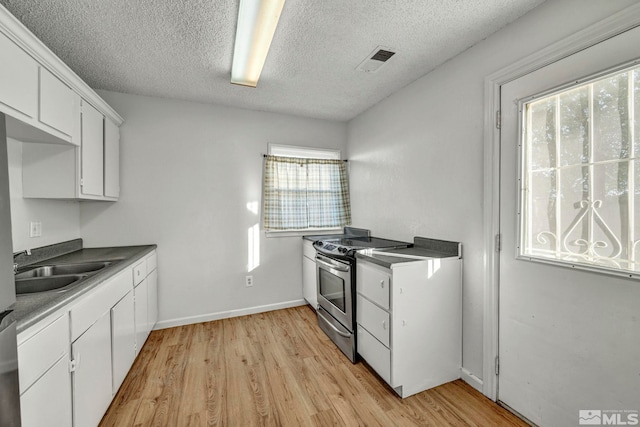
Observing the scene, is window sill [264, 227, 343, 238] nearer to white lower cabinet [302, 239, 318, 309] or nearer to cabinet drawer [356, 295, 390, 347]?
white lower cabinet [302, 239, 318, 309]

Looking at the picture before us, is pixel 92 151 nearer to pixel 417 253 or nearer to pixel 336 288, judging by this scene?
pixel 336 288

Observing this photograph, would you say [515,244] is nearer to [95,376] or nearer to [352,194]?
[352,194]

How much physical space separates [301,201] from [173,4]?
2.28 meters

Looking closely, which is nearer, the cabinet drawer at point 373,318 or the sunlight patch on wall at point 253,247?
the cabinet drawer at point 373,318

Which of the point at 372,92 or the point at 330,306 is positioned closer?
the point at 330,306

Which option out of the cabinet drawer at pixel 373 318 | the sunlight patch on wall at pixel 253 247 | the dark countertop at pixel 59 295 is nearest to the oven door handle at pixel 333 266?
the cabinet drawer at pixel 373 318

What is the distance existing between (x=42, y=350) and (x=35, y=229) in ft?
4.99

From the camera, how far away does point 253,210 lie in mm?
3223

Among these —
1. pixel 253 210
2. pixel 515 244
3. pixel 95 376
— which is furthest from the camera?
pixel 253 210

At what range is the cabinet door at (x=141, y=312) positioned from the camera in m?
2.16

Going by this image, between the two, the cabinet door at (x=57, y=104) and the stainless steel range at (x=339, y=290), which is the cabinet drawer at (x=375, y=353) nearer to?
the stainless steel range at (x=339, y=290)

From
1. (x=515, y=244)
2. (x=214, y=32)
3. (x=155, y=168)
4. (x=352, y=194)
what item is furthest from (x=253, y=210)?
(x=515, y=244)

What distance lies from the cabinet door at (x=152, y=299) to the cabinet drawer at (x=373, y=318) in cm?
198

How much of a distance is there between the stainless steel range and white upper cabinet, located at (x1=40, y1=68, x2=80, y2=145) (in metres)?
2.17
